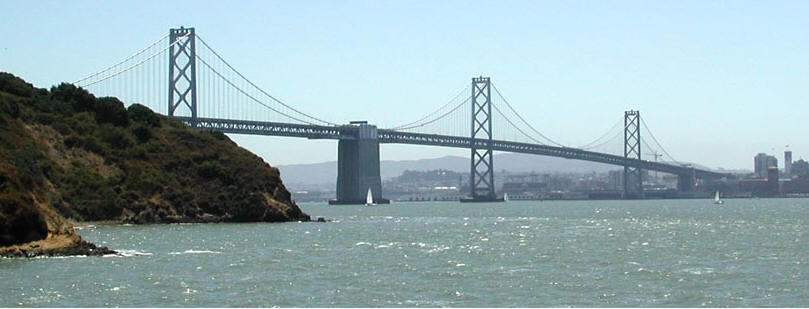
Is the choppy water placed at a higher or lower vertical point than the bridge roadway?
lower

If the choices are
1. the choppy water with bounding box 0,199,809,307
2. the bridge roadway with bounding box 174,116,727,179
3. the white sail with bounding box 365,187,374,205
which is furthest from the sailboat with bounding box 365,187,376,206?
the choppy water with bounding box 0,199,809,307

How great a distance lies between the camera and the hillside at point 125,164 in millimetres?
59062

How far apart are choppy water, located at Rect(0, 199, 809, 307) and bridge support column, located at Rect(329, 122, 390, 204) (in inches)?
2516

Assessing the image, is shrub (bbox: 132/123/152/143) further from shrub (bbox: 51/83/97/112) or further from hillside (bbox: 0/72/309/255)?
shrub (bbox: 51/83/97/112)

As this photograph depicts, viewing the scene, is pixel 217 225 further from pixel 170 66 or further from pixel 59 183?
pixel 170 66

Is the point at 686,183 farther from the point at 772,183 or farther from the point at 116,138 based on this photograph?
the point at 116,138

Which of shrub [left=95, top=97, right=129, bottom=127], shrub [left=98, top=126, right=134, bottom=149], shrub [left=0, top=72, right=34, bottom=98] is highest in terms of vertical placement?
shrub [left=0, top=72, right=34, bottom=98]

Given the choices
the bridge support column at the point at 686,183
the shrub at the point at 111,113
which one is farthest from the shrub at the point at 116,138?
the bridge support column at the point at 686,183

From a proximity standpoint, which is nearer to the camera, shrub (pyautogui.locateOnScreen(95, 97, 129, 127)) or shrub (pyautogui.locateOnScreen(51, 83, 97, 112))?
shrub (pyautogui.locateOnScreen(95, 97, 129, 127))

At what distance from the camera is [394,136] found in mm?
121125

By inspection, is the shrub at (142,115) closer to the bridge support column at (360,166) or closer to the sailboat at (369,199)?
the bridge support column at (360,166)

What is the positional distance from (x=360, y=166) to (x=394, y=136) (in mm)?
7008

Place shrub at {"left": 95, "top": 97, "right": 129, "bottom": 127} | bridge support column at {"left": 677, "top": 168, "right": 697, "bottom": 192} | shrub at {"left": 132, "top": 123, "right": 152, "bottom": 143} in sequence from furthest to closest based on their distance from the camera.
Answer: bridge support column at {"left": 677, "top": 168, "right": 697, "bottom": 192} → shrub at {"left": 95, "top": 97, "right": 129, "bottom": 127} → shrub at {"left": 132, "top": 123, "right": 152, "bottom": 143}

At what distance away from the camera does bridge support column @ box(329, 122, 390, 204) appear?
11488 cm
